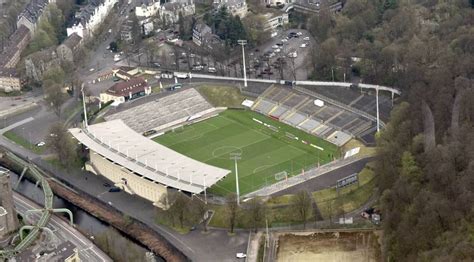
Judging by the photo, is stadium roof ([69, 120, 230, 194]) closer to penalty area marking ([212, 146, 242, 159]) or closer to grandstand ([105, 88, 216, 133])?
grandstand ([105, 88, 216, 133])

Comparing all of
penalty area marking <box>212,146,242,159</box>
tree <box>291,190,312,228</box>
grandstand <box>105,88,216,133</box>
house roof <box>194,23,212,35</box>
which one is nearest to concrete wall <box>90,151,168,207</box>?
grandstand <box>105,88,216,133</box>

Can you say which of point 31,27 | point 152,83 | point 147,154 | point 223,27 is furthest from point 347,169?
point 31,27

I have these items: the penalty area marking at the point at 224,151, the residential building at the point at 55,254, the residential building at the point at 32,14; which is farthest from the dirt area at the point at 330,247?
the residential building at the point at 32,14

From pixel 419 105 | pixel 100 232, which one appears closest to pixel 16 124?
pixel 100 232

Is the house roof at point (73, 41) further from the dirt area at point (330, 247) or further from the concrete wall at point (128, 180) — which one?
the dirt area at point (330, 247)

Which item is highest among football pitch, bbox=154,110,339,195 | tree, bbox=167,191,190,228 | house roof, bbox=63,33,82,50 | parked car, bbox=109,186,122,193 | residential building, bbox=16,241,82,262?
residential building, bbox=16,241,82,262

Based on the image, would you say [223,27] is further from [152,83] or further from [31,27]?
[31,27]

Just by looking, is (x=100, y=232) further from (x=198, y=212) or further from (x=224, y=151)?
(x=224, y=151)
